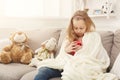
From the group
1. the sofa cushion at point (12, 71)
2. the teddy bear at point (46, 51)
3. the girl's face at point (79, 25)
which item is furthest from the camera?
the teddy bear at point (46, 51)

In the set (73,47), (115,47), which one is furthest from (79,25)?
(115,47)

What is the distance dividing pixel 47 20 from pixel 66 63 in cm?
130

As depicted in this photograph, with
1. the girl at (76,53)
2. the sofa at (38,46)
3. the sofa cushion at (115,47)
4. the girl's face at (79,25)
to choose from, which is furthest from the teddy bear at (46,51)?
the sofa cushion at (115,47)

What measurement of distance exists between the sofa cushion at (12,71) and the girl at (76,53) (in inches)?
7.4

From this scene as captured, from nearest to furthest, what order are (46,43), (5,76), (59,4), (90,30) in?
(5,76) → (90,30) → (46,43) → (59,4)

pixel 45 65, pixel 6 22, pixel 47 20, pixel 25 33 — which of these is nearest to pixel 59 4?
pixel 47 20

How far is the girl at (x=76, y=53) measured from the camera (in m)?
1.82

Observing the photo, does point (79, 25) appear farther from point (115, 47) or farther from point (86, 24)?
point (115, 47)

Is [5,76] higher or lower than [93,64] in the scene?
lower

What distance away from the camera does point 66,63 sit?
195 centimetres

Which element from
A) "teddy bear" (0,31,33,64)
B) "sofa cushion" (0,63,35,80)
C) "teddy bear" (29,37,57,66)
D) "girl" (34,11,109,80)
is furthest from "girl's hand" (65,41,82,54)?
"teddy bear" (0,31,33,64)

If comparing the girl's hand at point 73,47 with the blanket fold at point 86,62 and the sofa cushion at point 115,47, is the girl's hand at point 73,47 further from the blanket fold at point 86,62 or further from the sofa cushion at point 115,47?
the sofa cushion at point 115,47

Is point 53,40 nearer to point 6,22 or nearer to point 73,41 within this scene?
point 73,41

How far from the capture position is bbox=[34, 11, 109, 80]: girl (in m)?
1.82
